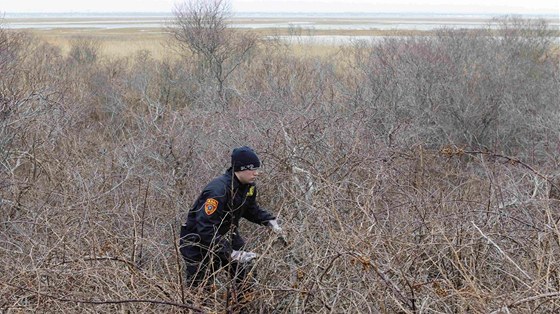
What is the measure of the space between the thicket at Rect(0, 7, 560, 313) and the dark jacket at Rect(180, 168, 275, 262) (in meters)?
0.26

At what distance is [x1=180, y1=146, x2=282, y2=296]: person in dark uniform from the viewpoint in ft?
14.8

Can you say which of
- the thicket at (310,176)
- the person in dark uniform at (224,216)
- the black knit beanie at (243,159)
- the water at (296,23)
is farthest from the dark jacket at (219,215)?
the water at (296,23)

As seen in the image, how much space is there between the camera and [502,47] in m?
17.5

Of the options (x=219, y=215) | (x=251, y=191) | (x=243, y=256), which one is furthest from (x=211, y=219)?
(x=251, y=191)

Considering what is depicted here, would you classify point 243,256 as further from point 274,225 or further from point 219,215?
point 274,225

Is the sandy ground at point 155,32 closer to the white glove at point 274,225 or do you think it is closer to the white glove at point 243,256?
the white glove at point 274,225

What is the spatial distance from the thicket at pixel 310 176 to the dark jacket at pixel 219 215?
259mm

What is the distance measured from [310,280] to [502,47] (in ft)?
50.4

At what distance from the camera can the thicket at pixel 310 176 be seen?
3.79 meters

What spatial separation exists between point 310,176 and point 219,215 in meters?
1.44

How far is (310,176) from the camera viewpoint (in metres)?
5.80

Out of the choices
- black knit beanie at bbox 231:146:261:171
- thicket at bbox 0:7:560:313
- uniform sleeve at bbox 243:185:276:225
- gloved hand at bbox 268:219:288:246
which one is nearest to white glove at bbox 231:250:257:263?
thicket at bbox 0:7:560:313

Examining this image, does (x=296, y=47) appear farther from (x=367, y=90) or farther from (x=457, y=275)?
(x=457, y=275)

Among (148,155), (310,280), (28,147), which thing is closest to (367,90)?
(148,155)
